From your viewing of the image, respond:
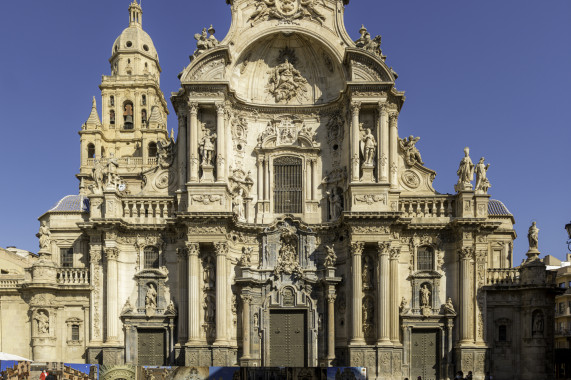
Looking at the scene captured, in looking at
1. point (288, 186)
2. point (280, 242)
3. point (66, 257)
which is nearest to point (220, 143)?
point (288, 186)

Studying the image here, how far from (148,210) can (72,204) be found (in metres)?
7.65

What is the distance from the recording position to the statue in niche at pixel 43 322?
34.0 m

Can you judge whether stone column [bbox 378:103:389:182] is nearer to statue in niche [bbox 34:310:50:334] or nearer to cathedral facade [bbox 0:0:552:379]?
cathedral facade [bbox 0:0:552:379]

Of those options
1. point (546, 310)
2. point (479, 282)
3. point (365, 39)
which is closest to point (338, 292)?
point (479, 282)

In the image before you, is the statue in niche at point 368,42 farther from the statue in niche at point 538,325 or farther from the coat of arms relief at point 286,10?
the statue in niche at point 538,325

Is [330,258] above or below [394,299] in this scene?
above


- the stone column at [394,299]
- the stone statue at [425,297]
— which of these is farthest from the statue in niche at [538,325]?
the stone column at [394,299]

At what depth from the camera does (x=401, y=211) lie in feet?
110

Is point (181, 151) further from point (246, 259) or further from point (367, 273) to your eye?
point (367, 273)

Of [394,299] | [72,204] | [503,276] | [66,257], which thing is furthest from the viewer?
[72,204]

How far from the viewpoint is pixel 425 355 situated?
3381 cm

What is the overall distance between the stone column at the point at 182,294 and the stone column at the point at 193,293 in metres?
0.76

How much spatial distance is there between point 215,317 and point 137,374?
8183 mm

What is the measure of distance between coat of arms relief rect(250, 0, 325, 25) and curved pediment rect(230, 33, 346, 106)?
1.23 m
